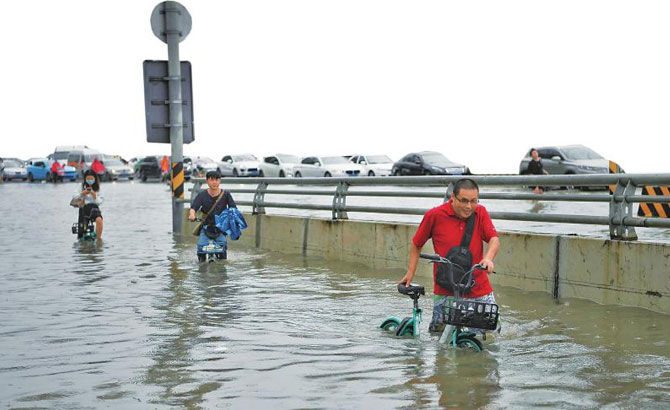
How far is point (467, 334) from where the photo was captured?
8.18 meters

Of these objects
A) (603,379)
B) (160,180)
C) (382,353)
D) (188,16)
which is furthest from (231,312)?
(160,180)

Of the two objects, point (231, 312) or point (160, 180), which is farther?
point (160, 180)

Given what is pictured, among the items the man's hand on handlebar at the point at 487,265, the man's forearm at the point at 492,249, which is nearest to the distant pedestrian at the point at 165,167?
the man's forearm at the point at 492,249

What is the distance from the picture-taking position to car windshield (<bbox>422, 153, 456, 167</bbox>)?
171ft

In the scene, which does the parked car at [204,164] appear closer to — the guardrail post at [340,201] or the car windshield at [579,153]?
the car windshield at [579,153]

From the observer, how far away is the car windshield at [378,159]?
59344 millimetres

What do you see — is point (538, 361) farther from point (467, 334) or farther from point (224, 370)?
point (224, 370)

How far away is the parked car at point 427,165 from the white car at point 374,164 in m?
3.00

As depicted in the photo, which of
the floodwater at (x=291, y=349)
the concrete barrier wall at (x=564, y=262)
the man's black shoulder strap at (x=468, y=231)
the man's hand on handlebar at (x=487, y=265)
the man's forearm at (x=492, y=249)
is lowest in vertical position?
the floodwater at (x=291, y=349)

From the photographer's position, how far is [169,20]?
71.2 ft

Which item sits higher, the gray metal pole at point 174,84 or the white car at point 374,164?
the gray metal pole at point 174,84

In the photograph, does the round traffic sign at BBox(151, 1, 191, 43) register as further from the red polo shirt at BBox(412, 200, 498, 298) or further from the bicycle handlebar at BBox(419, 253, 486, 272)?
the bicycle handlebar at BBox(419, 253, 486, 272)

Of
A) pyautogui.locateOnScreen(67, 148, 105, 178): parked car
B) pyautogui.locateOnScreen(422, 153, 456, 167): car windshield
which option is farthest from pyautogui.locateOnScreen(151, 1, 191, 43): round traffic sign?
pyautogui.locateOnScreen(67, 148, 105, 178): parked car

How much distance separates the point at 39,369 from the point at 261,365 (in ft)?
5.45
